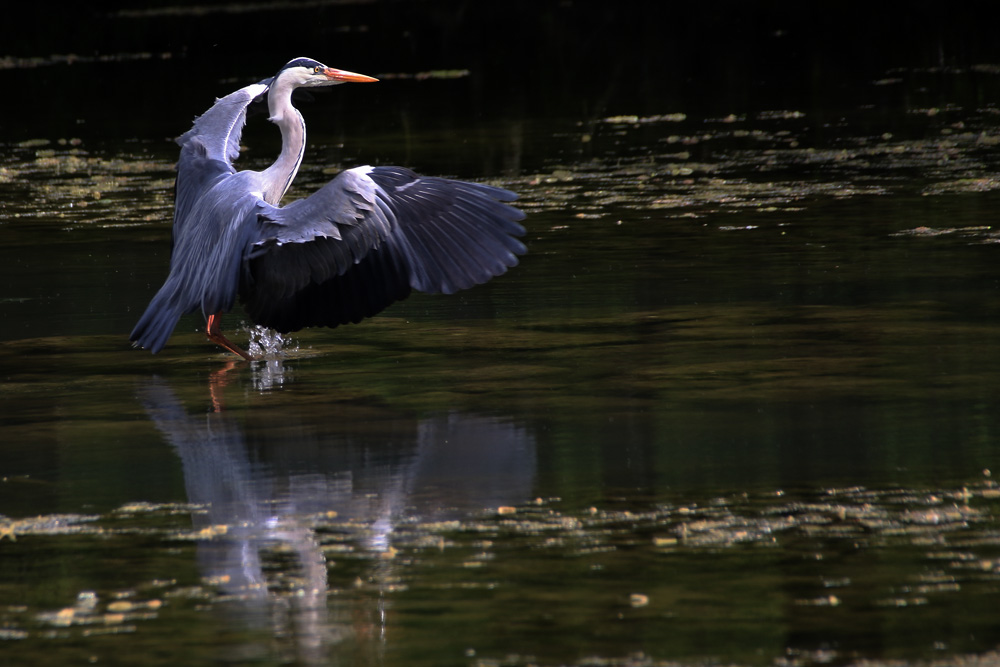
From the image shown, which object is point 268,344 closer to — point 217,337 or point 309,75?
point 217,337

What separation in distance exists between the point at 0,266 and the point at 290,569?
243 inches

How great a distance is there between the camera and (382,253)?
6.96m

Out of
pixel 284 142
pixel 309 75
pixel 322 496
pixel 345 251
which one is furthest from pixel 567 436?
pixel 309 75

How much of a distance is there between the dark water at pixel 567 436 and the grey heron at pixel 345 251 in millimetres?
308

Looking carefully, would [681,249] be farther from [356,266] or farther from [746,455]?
[746,455]

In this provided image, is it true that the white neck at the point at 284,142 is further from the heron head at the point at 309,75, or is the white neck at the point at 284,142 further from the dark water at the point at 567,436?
the dark water at the point at 567,436

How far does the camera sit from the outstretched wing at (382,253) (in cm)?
683

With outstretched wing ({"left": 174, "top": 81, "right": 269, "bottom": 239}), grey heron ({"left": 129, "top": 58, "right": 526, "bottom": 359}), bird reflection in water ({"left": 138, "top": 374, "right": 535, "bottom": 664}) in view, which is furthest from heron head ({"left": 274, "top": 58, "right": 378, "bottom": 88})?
bird reflection in water ({"left": 138, "top": 374, "right": 535, "bottom": 664})

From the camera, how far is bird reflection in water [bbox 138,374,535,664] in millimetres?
4172

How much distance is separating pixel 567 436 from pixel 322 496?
989 mm

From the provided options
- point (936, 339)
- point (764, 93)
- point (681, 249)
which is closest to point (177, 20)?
point (764, 93)

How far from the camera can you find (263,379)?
23.2 feet

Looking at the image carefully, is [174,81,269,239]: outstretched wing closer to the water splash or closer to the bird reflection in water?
the water splash

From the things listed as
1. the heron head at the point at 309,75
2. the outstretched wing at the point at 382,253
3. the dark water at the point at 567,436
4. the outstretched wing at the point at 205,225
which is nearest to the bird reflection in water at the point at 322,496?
the dark water at the point at 567,436
